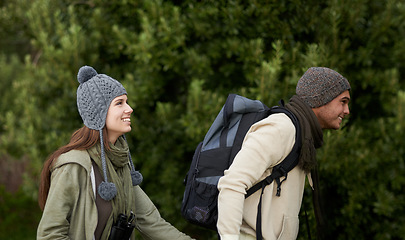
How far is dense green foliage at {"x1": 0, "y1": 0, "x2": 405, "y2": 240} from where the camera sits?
4.38 m

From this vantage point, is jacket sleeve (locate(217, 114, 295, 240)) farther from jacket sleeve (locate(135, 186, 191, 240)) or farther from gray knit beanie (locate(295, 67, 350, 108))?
jacket sleeve (locate(135, 186, 191, 240))

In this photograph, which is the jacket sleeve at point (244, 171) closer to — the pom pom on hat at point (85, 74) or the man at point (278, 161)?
the man at point (278, 161)

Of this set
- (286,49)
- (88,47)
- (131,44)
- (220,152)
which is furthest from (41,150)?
(220,152)

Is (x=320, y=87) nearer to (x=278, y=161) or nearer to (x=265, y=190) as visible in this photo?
(x=278, y=161)

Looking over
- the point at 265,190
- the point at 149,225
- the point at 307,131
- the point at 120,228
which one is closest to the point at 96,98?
the point at 120,228

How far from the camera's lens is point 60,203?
2.23 metres

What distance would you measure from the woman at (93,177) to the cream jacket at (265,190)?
0.59 meters

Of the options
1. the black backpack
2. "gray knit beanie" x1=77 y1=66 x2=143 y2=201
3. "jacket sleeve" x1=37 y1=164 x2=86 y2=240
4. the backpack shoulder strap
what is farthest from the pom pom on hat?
the backpack shoulder strap

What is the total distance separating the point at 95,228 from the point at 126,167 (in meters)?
0.44

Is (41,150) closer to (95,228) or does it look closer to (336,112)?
(95,228)

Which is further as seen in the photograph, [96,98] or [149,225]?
[149,225]

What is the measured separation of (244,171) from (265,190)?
21 cm

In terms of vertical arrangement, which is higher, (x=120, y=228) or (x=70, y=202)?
(x=70, y=202)

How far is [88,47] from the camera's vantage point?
5.21m
